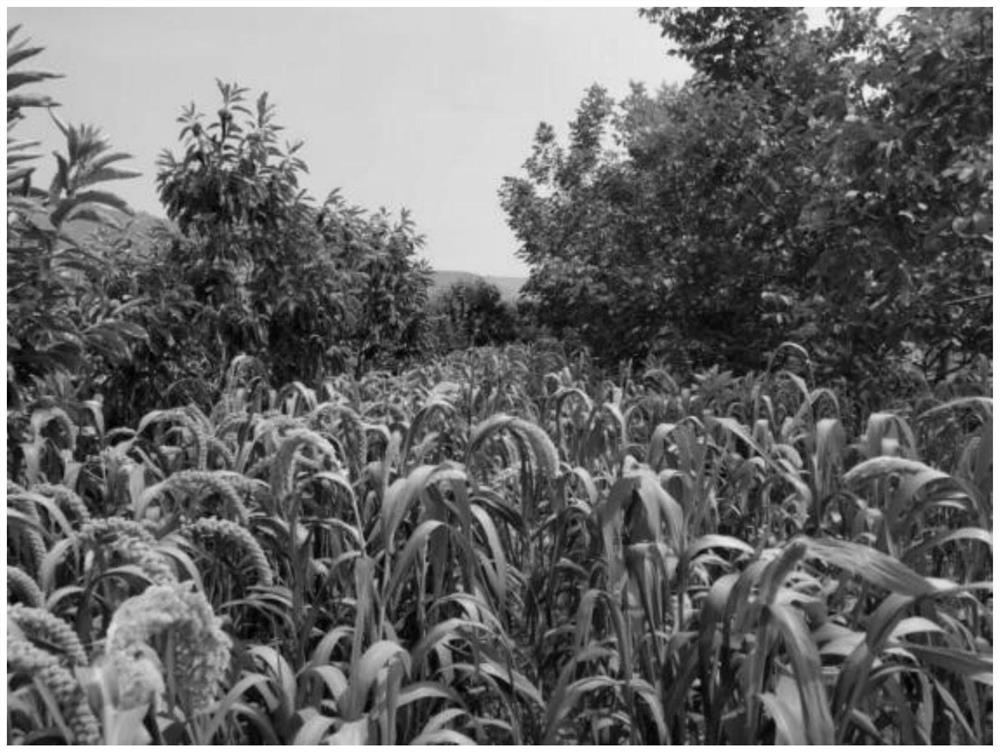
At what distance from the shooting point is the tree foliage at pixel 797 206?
391cm

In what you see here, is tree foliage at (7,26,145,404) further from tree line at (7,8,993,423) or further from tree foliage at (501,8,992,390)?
tree foliage at (501,8,992,390)

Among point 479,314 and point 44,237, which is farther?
point 479,314

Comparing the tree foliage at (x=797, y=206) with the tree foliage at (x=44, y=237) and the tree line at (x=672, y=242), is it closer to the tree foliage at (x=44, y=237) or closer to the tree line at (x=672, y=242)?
the tree line at (x=672, y=242)

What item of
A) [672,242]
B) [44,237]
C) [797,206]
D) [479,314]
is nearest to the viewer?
[44,237]

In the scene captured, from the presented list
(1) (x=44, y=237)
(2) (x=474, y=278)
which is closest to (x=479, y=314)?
(2) (x=474, y=278)

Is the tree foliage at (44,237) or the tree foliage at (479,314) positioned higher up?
the tree foliage at (479,314)

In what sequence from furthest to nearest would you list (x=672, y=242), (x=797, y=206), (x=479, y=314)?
(x=479, y=314) → (x=672, y=242) → (x=797, y=206)

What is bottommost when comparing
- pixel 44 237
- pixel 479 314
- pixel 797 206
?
pixel 44 237

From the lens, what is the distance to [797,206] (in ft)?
20.9

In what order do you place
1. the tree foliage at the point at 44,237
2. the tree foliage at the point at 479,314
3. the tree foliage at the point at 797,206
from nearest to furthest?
the tree foliage at the point at 44,237, the tree foliage at the point at 797,206, the tree foliage at the point at 479,314

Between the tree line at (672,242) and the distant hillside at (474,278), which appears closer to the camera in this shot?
the tree line at (672,242)

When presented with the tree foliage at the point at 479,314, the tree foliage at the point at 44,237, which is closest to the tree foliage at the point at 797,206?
the tree foliage at the point at 44,237

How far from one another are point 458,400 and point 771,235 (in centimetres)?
298

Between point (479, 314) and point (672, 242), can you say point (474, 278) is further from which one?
point (672, 242)
